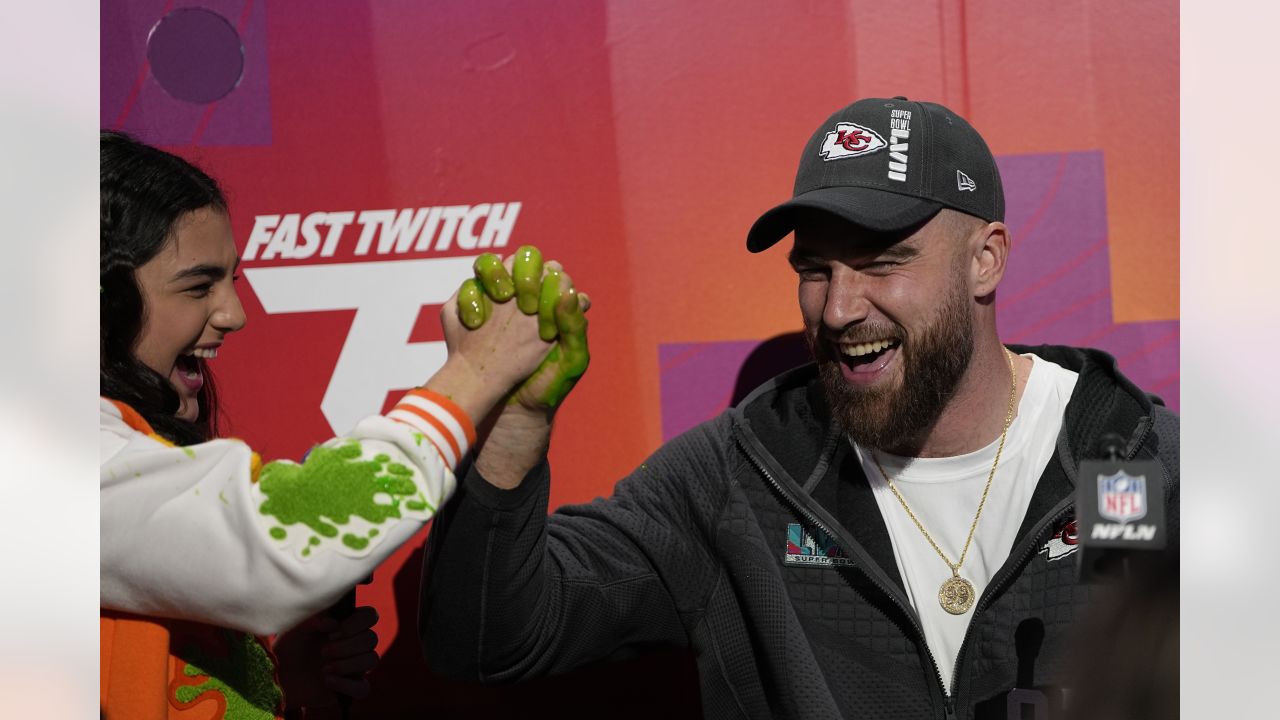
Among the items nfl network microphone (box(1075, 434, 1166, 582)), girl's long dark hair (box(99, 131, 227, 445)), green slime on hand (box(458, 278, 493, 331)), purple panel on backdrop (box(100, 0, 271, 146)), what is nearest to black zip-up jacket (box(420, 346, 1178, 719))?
green slime on hand (box(458, 278, 493, 331))

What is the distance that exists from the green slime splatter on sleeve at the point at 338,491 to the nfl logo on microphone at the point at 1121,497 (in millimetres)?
639

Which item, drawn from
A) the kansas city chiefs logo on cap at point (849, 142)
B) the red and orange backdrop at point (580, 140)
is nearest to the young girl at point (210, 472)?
the red and orange backdrop at point (580, 140)

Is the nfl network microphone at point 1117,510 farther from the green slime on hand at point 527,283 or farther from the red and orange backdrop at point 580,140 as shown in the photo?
the red and orange backdrop at point 580,140

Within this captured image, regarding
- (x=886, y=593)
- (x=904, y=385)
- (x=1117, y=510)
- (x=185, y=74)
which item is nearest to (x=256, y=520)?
A: (x=1117, y=510)

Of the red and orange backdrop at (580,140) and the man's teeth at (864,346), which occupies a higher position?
the red and orange backdrop at (580,140)

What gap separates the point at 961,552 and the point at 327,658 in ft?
3.19

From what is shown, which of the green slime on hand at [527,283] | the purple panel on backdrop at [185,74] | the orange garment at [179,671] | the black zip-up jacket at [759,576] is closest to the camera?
the orange garment at [179,671]

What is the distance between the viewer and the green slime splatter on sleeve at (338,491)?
108 centimetres

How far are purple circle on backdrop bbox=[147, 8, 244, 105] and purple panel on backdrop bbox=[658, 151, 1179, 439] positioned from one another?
0.92m
